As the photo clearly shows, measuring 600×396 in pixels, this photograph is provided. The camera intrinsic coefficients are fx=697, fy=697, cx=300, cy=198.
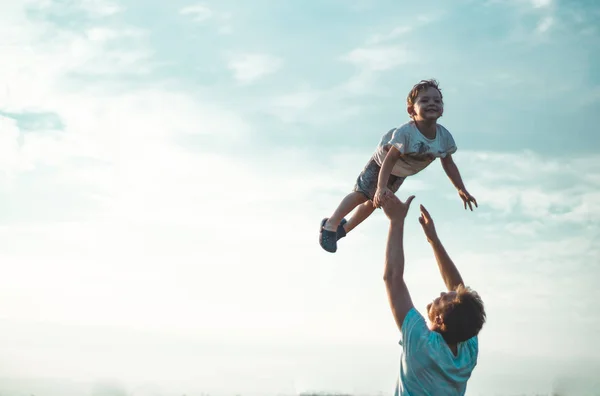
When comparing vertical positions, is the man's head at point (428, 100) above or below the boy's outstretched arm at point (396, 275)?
above

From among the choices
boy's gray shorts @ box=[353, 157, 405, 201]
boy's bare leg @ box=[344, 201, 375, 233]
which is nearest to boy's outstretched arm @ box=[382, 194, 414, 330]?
boy's gray shorts @ box=[353, 157, 405, 201]

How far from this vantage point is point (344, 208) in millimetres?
10219

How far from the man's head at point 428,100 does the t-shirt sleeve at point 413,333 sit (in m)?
3.63

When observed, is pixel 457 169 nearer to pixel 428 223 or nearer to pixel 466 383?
pixel 428 223

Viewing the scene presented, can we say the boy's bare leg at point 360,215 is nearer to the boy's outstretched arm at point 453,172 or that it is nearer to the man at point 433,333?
the boy's outstretched arm at point 453,172

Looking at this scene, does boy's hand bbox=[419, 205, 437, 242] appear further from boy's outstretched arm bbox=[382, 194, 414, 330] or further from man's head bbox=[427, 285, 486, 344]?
man's head bbox=[427, 285, 486, 344]

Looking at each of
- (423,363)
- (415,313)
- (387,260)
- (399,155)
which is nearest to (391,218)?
(387,260)

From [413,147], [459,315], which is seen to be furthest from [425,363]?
[413,147]

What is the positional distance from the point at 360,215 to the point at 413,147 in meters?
1.65

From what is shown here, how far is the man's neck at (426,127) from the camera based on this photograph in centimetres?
919

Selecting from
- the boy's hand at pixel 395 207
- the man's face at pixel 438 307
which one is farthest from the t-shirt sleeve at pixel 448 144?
the man's face at pixel 438 307

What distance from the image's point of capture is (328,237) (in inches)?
403

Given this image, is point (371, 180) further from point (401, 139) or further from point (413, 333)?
point (413, 333)

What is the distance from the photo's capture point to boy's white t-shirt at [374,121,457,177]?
29.7 ft
